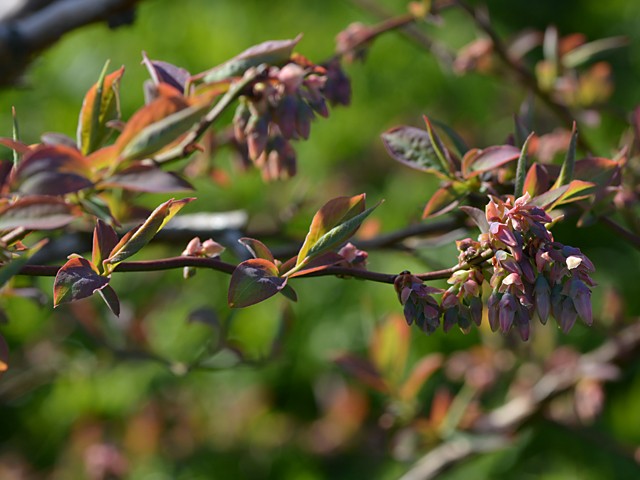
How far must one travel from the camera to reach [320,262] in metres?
0.54

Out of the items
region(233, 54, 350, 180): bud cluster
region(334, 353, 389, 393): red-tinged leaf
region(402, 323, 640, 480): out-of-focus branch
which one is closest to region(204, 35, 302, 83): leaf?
region(233, 54, 350, 180): bud cluster

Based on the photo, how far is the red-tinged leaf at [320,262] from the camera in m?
0.53

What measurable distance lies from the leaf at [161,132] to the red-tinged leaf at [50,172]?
1.4 inches

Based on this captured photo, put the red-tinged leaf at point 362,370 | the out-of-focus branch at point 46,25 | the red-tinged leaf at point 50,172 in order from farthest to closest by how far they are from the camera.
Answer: the red-tinged leaf at point 362,370 < the out-of-focus branch at point 46,25 < the red-tinged leaf at point 50,172

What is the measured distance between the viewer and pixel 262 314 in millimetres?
2070

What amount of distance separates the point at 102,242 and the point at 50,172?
7 centimetres

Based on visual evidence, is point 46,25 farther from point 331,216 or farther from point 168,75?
point 331,216

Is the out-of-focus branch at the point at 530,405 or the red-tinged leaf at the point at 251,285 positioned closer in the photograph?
the red-tinged leaf at the point at 251,285

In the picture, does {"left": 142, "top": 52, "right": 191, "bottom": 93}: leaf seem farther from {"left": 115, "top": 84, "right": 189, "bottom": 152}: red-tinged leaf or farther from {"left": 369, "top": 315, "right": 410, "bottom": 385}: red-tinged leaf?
{"left": 369, "top": 315, "right": 410, "bottom": 385}: red-tinged leaf

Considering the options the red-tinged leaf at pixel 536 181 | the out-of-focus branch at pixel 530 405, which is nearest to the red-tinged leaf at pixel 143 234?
the red-tinged leaf at pixel 536 181

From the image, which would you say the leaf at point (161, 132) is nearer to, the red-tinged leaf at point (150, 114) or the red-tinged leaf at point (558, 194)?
the red-tinged leaf at point (150, 114)

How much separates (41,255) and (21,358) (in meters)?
0.85

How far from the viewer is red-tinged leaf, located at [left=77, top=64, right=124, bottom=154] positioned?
588 millimetres

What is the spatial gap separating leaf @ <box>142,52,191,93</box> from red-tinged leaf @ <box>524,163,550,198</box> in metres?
0.26
